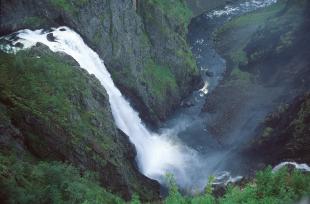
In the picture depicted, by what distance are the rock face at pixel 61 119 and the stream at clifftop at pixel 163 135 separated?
3.05 m

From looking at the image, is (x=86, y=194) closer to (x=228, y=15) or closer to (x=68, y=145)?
(x=68, y=145)

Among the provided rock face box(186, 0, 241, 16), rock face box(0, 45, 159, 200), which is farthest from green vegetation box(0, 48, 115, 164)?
rock face box(186, 0, 241, 16)

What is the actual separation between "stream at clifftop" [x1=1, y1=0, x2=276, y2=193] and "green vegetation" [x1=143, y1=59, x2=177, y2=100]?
312 cm

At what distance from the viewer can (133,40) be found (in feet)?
172

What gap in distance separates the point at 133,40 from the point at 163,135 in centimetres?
1164

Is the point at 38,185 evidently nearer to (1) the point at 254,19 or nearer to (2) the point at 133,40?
(2) the point at 133,40

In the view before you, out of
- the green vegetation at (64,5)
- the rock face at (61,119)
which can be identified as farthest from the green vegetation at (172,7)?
the rock face at (61,119)

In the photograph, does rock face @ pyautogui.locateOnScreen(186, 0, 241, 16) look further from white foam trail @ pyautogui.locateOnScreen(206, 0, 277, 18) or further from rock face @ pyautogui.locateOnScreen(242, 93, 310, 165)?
rock face @ pyautogui.locateOnScreen(242, 93, 310, 165)

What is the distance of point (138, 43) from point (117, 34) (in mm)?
4919

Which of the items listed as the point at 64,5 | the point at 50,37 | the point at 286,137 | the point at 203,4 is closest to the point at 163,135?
the point at 286,137

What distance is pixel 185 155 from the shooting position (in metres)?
47.4

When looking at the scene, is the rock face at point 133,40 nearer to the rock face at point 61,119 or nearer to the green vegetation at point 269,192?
the rock face at point 61,119

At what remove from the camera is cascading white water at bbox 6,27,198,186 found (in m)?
40.0

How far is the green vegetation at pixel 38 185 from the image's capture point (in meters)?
17.7
